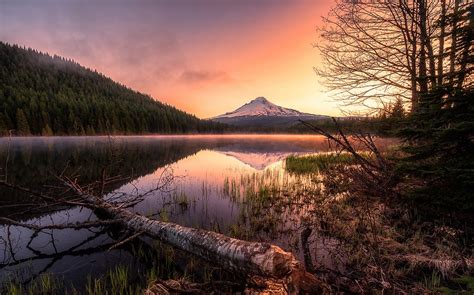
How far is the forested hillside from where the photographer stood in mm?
67688

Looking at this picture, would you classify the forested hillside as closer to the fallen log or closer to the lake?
the lake

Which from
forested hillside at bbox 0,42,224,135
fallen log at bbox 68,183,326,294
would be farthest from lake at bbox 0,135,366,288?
forested hillside at bbox 0,42,224,135

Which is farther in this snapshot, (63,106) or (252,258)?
(63,106)

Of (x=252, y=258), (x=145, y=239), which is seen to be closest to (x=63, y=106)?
(x=145, y=239)

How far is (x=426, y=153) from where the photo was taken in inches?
197

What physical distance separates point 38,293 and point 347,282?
473 cm

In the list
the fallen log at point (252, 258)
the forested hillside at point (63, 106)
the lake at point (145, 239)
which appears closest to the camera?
the fallen log at point (252, 258)

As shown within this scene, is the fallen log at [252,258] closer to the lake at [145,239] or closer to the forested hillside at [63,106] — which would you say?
the lake at [145,239]

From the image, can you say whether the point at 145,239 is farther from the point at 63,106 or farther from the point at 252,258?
the point at 63,106

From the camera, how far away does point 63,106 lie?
7575 centimetres

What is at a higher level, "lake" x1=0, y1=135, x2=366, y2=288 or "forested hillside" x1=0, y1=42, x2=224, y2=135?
"forested hillside" x1=0, y1=42, x2=224, y2=135

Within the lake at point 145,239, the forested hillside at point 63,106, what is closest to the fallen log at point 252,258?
the lake at point 145,239

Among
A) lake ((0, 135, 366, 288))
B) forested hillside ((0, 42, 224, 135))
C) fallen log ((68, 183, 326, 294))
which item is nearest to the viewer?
fallen log ((68, 183, 326, 294))

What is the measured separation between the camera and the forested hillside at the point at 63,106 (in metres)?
67.7
